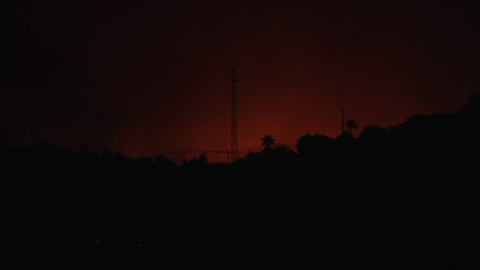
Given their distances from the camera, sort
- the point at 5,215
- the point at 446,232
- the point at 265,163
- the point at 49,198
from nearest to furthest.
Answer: the point at 446,232 < the point at 5,215 < the point at 49,198 < the point at 265,163

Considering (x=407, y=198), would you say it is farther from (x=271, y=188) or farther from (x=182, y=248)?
(x=182, y=248)

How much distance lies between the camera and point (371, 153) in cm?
1664

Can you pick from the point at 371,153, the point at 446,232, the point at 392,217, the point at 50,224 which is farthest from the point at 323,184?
the point at 50,224

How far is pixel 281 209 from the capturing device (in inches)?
644

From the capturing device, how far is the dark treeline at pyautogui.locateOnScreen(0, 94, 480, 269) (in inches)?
528

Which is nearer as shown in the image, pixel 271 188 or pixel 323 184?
pixel 323 184

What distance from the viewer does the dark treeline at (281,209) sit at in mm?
Answer: 13414

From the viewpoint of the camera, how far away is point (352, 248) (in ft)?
43.9

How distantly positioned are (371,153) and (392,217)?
3.03 meters

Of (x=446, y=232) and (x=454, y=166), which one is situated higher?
(x=454, y=166)

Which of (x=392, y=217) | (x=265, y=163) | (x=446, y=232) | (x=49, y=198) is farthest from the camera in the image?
(x=265, y=163)

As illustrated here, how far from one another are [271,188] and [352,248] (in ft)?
15.1

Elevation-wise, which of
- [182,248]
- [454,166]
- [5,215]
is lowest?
[182,248]

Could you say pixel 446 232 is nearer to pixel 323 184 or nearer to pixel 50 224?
pixel 323 184
